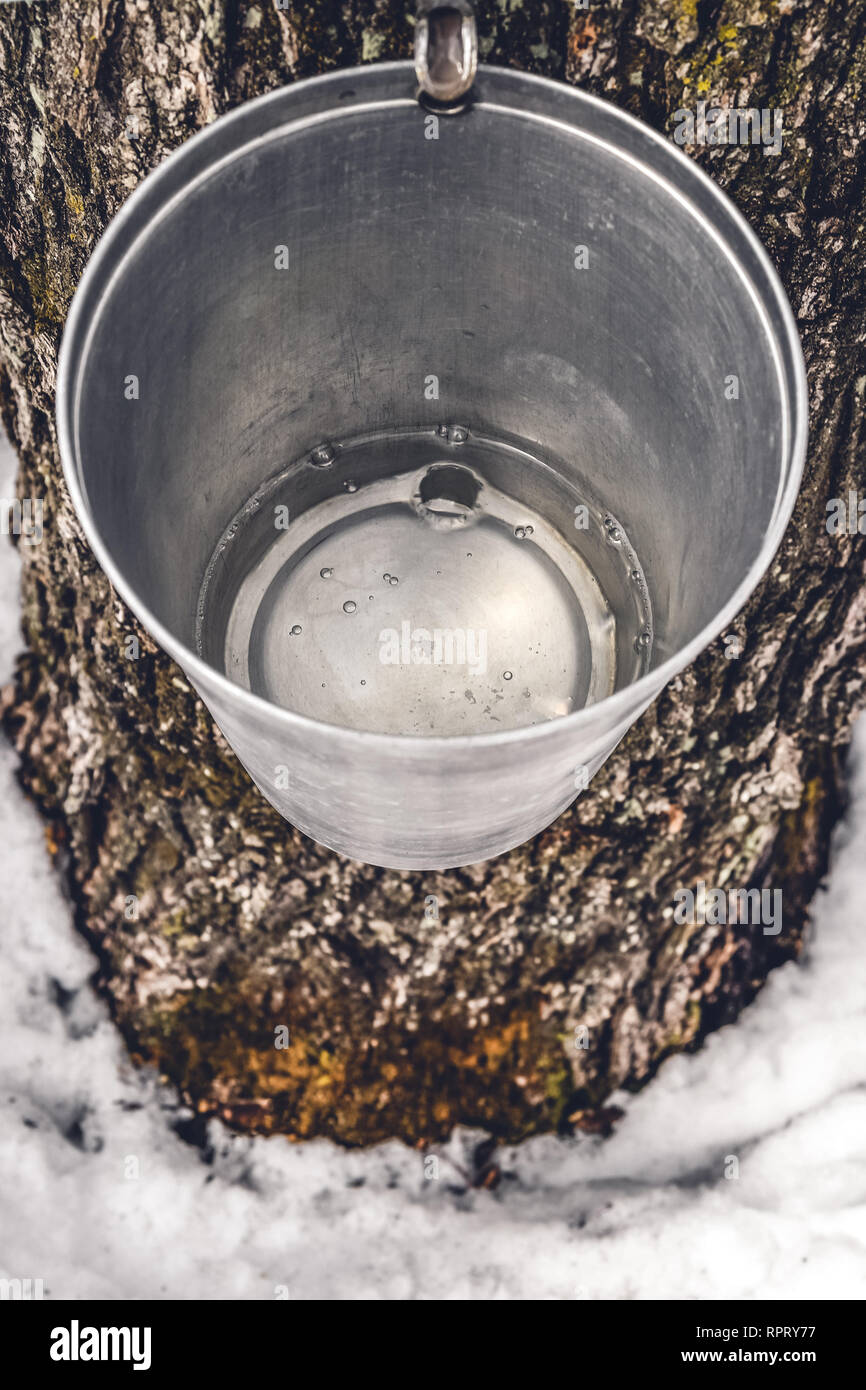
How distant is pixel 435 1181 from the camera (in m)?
1.62

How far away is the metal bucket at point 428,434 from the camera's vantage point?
0.90m

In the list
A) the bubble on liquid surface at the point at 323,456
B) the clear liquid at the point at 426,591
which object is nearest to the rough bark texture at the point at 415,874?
the clear liquid at the point at 426,591

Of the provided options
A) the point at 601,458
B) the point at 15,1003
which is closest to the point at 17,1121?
the point at 15,1003

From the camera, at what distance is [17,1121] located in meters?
1.58

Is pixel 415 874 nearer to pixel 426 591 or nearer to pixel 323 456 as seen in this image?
pixel 426 591

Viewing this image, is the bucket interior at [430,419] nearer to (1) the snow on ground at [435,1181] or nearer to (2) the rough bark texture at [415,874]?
(2) the rough bark texture at [415,874]

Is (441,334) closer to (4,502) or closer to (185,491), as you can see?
(185,491)

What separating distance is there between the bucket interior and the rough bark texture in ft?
0.47

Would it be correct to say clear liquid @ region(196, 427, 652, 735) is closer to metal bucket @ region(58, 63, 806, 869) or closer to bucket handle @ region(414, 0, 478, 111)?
metal bucket @ region(58, 63, 806, 869)

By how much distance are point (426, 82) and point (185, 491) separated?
47 centimetres

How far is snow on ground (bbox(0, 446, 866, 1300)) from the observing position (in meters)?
1.56

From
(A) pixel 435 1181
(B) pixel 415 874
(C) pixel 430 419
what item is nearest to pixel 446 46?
(C) pixel 430 419

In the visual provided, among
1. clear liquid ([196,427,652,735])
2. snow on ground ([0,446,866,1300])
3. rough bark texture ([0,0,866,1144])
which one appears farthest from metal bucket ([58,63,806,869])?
snow on ground ([0,446,866,1300])

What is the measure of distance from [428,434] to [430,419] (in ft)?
0.06
